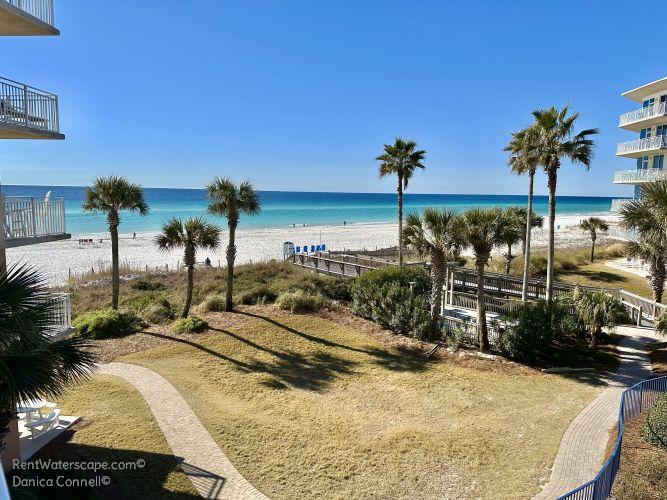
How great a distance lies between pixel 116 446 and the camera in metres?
9.95

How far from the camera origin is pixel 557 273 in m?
31.1

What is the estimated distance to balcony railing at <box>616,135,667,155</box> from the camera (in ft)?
88.5

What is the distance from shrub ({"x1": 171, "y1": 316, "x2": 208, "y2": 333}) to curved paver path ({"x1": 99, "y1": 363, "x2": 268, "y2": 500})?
3884 mm

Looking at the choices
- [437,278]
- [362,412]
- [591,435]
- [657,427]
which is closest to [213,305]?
[437,278]

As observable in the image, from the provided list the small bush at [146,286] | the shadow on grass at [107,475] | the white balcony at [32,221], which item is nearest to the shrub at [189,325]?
the white balcony at [32,221]

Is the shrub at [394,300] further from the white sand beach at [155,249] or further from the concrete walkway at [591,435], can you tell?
the white sand beach at [155,249]

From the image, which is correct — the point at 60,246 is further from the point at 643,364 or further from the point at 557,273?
the point at 643,364

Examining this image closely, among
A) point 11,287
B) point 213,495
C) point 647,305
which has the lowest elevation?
point 213,495

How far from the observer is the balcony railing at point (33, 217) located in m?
10.1

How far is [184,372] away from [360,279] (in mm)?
9180

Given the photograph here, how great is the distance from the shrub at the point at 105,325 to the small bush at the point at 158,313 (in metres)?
0.70

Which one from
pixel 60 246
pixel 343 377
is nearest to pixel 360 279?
pixel 343 377

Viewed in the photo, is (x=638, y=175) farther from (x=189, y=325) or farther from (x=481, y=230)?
(x=189, y=325)

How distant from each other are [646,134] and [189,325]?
1215 inches
